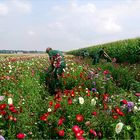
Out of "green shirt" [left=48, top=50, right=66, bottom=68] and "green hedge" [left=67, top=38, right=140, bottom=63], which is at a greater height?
"green shirt" [left=48, top=50, right=66, bottom=68]

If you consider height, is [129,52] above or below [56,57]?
below

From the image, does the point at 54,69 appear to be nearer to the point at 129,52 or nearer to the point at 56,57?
the point at 56,57

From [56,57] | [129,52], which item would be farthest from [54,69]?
[129,52]

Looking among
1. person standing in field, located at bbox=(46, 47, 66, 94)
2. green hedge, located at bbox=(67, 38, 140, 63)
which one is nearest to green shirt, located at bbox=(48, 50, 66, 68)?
person standing in field, located at bbox=(46, 47, 66, 94)

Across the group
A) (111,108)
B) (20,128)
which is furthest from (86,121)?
(20,128)

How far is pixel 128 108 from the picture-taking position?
24.0 feet

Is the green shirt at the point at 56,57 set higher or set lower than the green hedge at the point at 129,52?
higher

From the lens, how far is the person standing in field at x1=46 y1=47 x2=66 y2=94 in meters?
14.2

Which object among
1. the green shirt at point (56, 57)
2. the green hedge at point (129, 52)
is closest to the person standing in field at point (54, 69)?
the green shirt at point (56, 57)

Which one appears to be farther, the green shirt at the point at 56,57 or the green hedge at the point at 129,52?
the green hedge at the point at 129,52

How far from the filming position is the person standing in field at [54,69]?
558 inches

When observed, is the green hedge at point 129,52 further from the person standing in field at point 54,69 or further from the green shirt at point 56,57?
the green shirt at point 56,57

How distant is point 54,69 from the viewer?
1417 cm

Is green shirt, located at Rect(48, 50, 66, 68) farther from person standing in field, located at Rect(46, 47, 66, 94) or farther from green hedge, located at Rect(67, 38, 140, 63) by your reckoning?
green hedge, located at Rect(67, 38, 140, 63)
